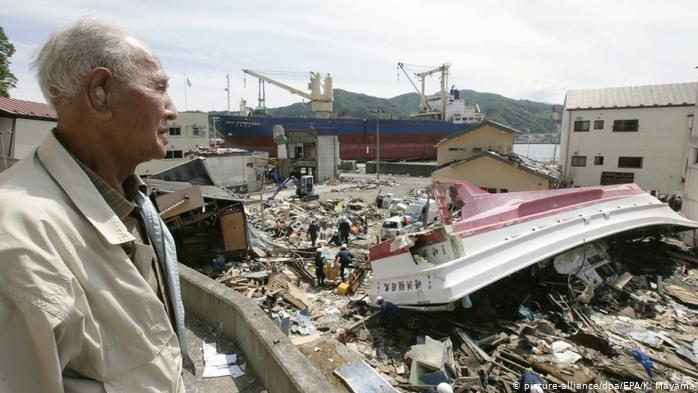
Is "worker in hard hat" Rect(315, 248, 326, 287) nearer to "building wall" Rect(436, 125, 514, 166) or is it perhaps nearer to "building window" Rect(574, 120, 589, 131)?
"building wall" Rect(436, 125, 514, 166)

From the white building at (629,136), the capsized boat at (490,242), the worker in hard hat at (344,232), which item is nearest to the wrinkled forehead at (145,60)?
the capsized boat at (490,242)

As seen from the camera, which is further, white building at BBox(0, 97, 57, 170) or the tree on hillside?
the tree on hillside

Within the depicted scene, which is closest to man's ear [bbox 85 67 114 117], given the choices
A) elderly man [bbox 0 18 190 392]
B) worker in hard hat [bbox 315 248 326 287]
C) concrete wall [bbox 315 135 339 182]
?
elderly man [bbox 0 18 190 392]

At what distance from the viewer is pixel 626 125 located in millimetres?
22031

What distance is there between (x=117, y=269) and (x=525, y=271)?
9.13 meters

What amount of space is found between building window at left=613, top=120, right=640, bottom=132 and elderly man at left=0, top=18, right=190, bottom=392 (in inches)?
1084

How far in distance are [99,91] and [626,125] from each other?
27.9 meters

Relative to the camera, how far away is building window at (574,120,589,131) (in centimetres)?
2327

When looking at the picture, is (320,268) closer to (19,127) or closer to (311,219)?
(311,219)

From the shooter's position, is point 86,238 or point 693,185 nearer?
point 86,238

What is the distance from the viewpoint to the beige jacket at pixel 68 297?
0.72 m

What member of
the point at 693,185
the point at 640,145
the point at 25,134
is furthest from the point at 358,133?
the point at 25,134

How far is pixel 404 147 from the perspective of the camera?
46.2 m

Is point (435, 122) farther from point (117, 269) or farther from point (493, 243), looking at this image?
point (117, 269)
